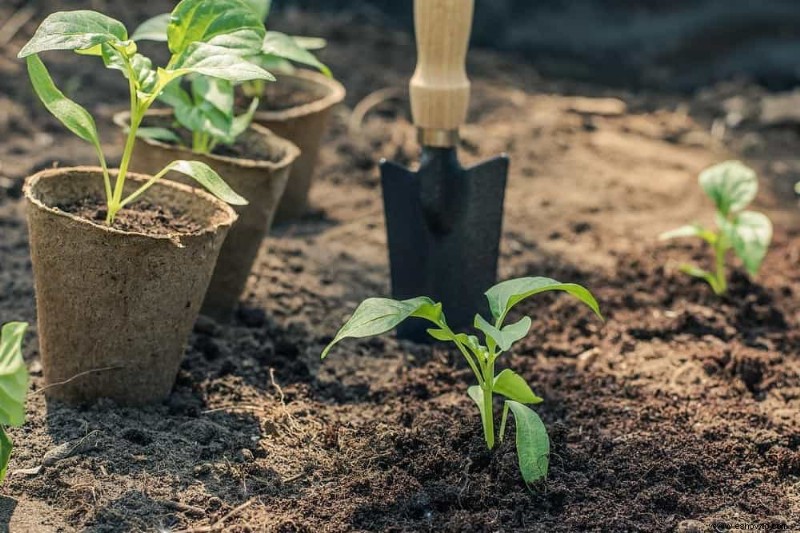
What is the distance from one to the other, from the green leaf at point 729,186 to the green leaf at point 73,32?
1.76m

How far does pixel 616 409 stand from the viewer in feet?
7.76

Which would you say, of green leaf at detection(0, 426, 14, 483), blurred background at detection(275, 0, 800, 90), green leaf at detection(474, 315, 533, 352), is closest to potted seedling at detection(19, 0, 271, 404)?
green leaf at detection(0, 426, 14, 483)

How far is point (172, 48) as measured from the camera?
2141 millimetres

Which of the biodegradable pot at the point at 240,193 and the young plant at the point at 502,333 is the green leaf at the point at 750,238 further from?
the biodegradable pot at the point at 240,193

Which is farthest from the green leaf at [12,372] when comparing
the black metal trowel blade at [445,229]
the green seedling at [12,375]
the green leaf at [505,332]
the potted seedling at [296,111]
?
the potted seedling at [296,111]

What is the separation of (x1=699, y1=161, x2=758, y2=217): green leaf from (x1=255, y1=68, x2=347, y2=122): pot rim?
1.23 metres

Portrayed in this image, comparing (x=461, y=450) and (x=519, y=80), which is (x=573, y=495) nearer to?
(x=461, y=450)

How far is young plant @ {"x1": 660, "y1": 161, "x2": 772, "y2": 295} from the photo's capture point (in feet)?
9.32

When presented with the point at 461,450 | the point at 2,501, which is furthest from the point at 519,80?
the point at 2,501

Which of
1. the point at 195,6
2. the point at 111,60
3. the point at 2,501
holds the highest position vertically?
the point at 195,6

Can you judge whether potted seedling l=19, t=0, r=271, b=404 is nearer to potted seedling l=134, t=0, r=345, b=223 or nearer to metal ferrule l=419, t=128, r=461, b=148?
metal ferrule l=419, t=128, r=461, b=148

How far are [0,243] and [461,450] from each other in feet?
5.50

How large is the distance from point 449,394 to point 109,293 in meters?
0.85

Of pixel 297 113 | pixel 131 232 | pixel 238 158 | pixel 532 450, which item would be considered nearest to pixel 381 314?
pixel 532 450
